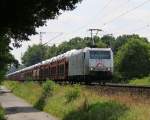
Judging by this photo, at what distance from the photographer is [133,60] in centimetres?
11844

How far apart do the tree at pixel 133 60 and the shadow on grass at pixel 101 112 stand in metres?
85.6

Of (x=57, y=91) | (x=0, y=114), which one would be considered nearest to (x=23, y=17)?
(x=0, y=114)

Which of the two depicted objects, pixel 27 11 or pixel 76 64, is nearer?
pixel 27 11

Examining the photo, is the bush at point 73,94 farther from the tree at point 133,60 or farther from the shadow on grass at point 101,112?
the tree at point 133,60

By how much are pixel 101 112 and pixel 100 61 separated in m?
21.8

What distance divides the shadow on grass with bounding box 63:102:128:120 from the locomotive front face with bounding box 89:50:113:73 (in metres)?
17.5

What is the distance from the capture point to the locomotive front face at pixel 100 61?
132ft

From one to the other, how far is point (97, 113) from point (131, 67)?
9565 cm

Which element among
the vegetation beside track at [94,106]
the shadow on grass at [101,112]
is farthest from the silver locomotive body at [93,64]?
the shadow on grass at [101,112]

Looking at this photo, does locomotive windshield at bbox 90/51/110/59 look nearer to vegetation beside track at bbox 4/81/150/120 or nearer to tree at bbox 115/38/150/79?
vegetation beside track at bbox 4/81/150/120

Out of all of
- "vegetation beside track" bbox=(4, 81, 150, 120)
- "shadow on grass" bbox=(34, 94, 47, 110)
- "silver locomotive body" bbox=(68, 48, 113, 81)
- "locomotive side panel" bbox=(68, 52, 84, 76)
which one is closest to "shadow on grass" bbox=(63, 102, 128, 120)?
"vegetation beside track" bbox=(4, 81, 150, 120)

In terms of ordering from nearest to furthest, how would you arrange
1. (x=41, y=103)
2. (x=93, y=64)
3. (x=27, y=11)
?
(x=27, y=11) < (x=41, y=103) < (x=93, y=64)

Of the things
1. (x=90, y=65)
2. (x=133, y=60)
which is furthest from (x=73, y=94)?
(x=133, y=60)

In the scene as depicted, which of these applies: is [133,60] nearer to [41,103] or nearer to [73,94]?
[41,103]
